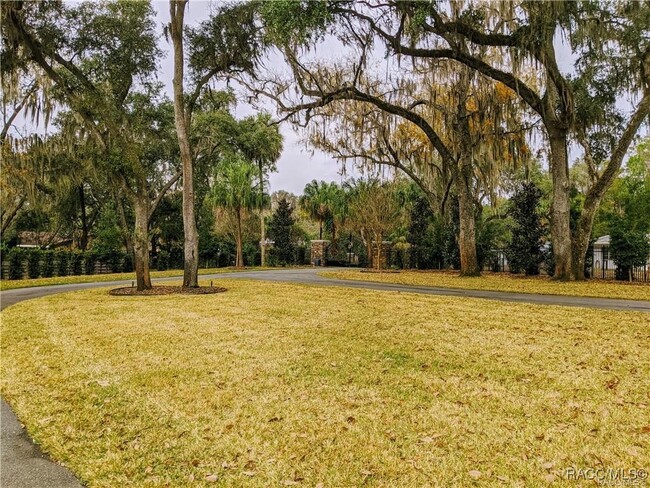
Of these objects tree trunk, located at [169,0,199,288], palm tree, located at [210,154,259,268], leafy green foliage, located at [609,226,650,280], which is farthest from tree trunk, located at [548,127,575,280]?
palm tree, located at [210,154,259,268]

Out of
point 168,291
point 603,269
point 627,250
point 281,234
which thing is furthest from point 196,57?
point 281,234

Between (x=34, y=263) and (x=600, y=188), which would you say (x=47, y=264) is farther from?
(x=600, y=188)

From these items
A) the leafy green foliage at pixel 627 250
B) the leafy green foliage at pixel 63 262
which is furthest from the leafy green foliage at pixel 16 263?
the leafy green foliage at pixel 627 250

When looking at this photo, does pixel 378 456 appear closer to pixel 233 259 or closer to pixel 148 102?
pixel 148 102

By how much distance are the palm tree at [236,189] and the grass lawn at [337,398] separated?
73.7 ft

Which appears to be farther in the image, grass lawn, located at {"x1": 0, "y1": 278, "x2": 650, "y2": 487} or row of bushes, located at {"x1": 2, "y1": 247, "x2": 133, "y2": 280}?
row of bushes, located at {"x1": 2, "y1": 247, "x2": 133, "y2": 280}

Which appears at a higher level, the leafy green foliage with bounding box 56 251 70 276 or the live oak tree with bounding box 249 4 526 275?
the live oak tree with bounding box 249 4 526 275

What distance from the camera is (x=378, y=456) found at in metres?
2.92

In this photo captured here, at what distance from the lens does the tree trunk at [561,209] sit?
15.1 metres

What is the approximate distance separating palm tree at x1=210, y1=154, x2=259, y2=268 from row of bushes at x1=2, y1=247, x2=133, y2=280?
7293 millimetres

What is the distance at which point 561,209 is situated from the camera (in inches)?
596

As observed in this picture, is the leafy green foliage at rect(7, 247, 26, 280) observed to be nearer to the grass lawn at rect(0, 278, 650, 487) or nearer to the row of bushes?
the row of bushes

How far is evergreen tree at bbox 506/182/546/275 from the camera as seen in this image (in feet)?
62.7

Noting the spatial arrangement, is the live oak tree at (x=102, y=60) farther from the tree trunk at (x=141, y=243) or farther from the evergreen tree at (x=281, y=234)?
the evergreen tree at (x=281, y=234)
